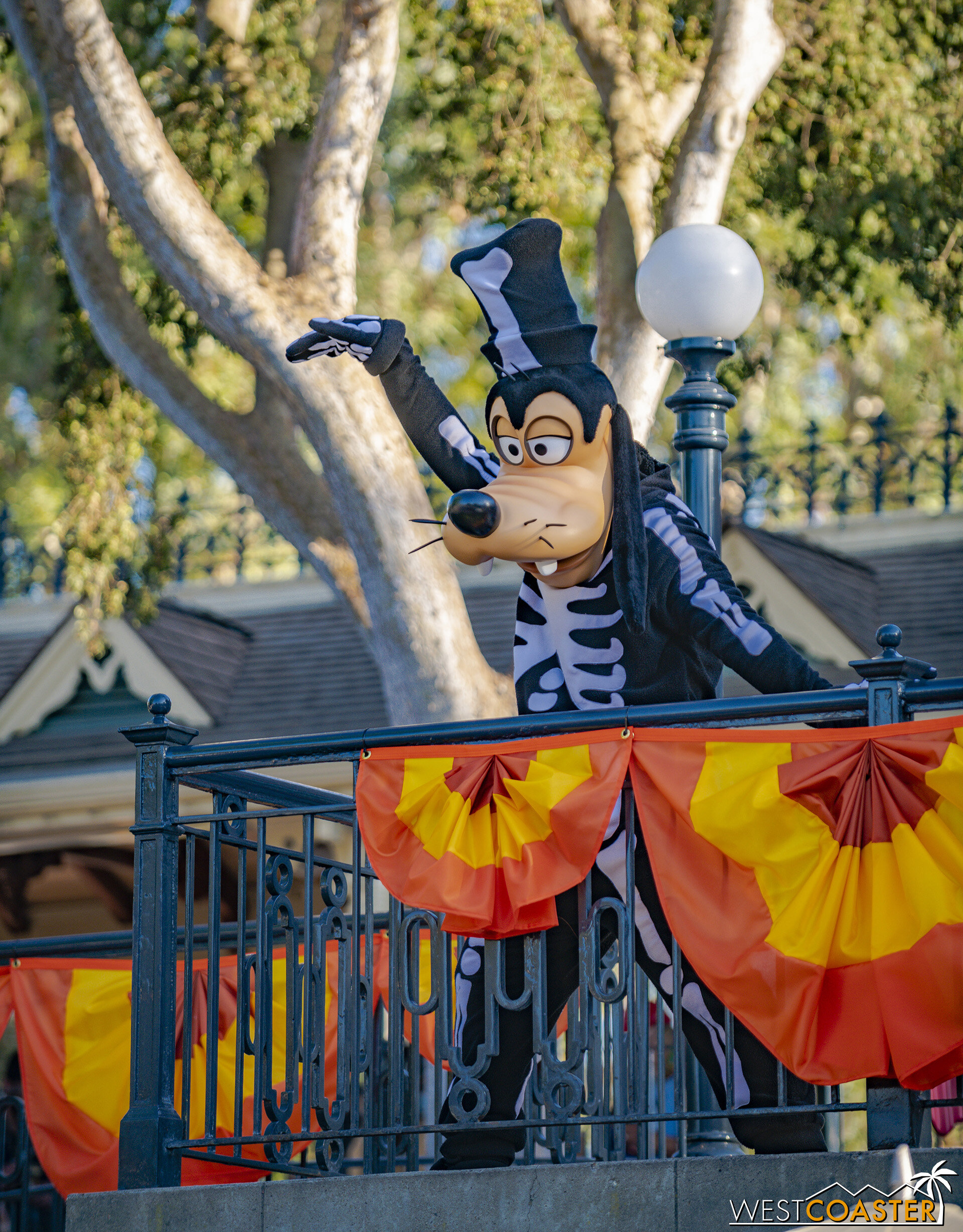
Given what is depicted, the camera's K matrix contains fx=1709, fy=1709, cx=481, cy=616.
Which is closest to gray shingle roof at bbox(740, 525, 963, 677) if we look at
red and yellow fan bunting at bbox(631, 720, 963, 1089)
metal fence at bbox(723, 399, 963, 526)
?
metal fence at bbox(723, 399, 963, 526)

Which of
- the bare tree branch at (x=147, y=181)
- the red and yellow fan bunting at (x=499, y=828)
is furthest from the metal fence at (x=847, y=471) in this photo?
the red and yellow fan bunting at (x=499, y=828)

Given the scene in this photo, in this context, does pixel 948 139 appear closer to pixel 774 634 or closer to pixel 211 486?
pixel 774 634

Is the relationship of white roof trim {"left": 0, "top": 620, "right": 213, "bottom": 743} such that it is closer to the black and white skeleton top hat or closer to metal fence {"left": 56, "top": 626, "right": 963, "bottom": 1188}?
metal fence {"left": 56, "top": 626, "right": 963, "bottom": 1188}

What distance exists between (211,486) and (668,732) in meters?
18.7

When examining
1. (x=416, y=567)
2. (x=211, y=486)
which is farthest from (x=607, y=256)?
(x=211, y=486)

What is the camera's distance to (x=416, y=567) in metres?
7.95

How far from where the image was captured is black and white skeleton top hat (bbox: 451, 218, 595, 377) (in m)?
4.78

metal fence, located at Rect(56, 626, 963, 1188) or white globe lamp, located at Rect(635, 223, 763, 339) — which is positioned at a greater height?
white globe lamp, located at Rect(635, 223, 763, 339)

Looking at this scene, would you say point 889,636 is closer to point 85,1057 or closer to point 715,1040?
point 715,1040

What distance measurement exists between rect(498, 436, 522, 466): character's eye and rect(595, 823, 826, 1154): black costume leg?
1.08 metres

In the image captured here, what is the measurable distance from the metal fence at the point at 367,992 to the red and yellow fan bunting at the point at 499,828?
3.2 inches

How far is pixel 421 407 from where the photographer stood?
16.3ft

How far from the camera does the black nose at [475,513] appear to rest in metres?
4.46

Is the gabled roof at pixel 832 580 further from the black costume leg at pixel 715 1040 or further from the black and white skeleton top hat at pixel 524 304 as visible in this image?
the black costume leg at pixel 715 1040
